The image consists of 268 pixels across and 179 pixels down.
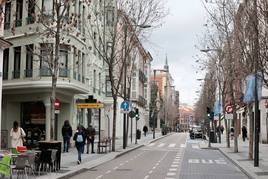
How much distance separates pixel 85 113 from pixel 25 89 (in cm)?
1069

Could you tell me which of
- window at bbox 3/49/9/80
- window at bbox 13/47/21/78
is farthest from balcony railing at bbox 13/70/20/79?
window at bbox 3/49/9/80

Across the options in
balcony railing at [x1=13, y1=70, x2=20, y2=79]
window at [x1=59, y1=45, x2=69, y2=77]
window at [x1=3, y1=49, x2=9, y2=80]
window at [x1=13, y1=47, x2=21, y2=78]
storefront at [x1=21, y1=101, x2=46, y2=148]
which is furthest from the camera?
storefront at [x1=21, y1=101, x2=46, y2=148]

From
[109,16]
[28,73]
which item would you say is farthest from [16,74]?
[109,16]

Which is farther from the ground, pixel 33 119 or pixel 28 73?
pixel 28 73

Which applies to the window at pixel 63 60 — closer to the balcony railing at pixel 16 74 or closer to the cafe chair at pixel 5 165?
the balcony railing at pixel 16 74

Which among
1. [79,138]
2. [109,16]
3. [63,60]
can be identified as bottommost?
[79,138]

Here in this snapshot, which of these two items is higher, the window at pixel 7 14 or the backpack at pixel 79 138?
the window at pixel 7 14

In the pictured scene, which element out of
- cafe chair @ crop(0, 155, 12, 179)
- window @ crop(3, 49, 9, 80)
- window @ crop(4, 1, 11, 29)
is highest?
window @ crop(4, 1, 11, 29)

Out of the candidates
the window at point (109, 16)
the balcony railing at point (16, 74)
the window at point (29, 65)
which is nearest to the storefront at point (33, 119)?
the balcony railing at point (16, 74)

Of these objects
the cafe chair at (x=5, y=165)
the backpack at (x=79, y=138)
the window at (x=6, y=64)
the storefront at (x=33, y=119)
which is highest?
the window at (x=6, y=64)

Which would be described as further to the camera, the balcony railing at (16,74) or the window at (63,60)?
the balcony railing at (16,74)

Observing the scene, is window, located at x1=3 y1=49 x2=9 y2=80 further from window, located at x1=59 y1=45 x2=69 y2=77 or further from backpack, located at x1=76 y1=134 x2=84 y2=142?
backpack, located at x1=76 y1=134 x2=84 y2=142

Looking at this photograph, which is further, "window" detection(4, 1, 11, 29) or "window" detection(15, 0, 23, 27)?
"window" detection(15, 0, 23, 27)

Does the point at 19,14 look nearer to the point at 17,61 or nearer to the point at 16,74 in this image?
the point at 17,61
